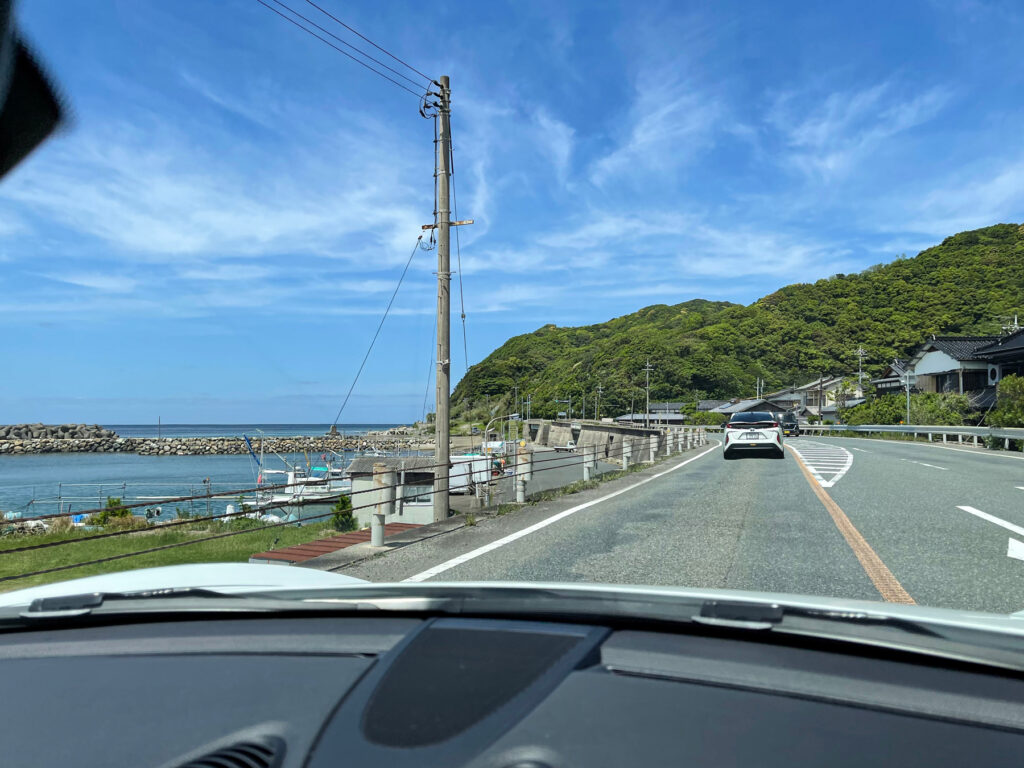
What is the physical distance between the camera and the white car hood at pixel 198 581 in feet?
8.27

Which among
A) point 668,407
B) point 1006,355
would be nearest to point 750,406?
point 668,407

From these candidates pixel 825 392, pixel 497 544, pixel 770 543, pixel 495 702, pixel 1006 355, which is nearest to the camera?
pixel 495 702

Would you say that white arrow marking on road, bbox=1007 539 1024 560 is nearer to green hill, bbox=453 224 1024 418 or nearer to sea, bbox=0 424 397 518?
sea, bbox=0 424 397 518

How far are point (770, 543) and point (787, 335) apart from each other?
376ft

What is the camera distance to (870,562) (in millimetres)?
6578

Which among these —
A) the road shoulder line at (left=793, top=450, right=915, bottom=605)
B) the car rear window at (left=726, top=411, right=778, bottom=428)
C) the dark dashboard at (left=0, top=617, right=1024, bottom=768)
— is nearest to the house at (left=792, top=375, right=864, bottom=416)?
the car rear window at (left=726, top=411, right=778, bottom=428)

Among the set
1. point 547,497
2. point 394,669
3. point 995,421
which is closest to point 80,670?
point 394,669

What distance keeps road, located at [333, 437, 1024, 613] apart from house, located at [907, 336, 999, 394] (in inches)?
1704

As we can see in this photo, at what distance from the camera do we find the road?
232 inches

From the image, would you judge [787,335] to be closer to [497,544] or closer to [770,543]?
[770,543]

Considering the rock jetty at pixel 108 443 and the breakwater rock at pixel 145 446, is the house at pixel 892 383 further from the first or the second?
the breakwater rock at pixel 145 446

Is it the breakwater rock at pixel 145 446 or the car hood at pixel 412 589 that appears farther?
the breakwater rock at pixel 145 446

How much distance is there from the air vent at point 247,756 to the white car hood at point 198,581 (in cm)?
90

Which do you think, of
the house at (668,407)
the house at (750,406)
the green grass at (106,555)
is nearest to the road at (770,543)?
the green grass at (106,555)
